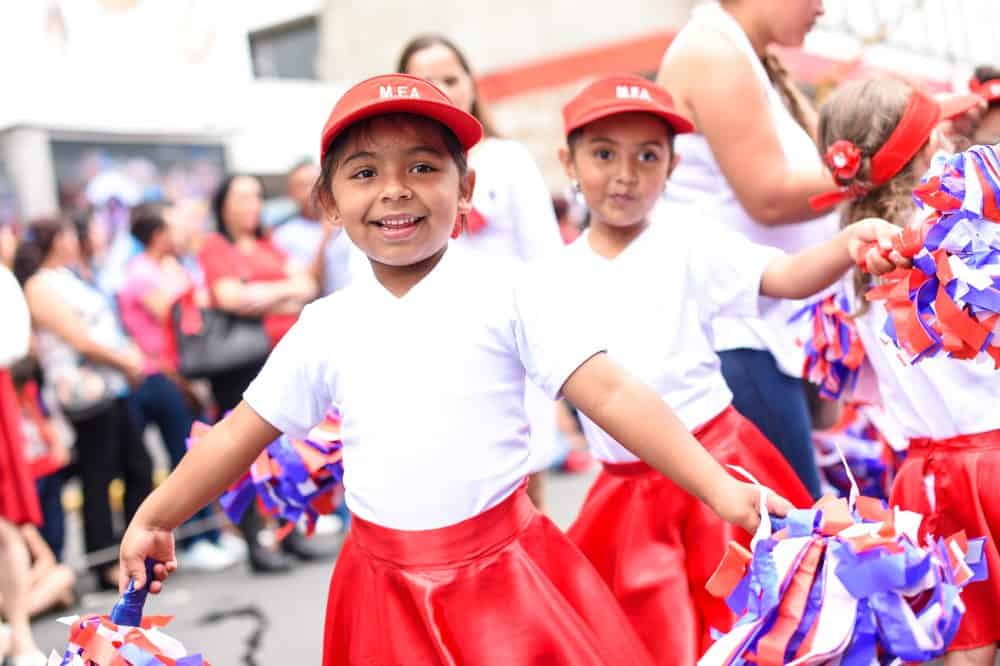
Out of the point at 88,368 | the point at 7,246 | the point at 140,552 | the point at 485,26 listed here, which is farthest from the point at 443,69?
the point at 485,26

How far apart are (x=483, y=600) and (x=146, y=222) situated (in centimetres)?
466

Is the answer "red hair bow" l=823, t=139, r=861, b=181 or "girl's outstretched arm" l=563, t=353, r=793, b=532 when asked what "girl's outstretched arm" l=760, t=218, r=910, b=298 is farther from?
"girl's outstretched arm" l=563, t=353, r=793, b=532

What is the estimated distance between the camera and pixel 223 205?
6.04m

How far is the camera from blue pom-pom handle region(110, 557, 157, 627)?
2.23m

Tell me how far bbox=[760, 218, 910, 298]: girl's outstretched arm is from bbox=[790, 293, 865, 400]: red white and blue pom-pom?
473mm

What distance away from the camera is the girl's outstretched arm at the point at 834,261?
2191mm

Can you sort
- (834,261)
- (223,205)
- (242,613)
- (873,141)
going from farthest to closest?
(223,205)
(242,613)
(873,141)
(834,261)

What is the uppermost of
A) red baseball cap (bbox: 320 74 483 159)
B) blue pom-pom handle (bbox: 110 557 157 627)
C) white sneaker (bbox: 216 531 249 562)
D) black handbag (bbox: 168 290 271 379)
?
red baseball cap (bbox: 320 74 483 159)

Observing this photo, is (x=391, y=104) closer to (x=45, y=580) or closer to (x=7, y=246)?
(x=45, y=580)

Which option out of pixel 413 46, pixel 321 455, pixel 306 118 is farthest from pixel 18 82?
pixel 321 455

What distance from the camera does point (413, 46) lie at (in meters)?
3.84

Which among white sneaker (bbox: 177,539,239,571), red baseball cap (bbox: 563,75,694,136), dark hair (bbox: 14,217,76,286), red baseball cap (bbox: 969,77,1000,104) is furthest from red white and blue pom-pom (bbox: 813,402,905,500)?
dark hair (bbox: 14,217,76,286)

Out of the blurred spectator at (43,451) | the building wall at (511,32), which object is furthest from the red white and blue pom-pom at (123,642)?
the building wall at (511,32)

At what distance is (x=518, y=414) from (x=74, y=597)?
3.99m
